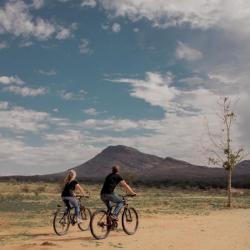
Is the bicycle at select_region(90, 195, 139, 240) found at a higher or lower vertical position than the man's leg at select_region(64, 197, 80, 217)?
lower

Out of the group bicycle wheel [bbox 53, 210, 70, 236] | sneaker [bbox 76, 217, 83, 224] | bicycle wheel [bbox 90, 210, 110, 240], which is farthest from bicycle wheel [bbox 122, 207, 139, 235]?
bicycle wheel [bbox 53, 210, 70, 236]

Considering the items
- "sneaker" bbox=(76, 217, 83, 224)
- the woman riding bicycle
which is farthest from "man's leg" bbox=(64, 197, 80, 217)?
"sneaker" bbox=(76, 217, 83, 224)

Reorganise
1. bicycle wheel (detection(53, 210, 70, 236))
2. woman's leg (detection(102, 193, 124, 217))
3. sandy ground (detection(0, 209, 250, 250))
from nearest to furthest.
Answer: sandy ground (detection(0, 209, 250, 250))
woman's leg (detection(102, 193, 124, 217))
bicycle wheel (detection(53, 210, 70, 236))

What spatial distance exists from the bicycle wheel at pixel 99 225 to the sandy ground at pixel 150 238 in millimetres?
234

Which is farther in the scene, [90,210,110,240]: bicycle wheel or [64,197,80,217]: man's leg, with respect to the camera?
[64,197,80,217]: man's leg

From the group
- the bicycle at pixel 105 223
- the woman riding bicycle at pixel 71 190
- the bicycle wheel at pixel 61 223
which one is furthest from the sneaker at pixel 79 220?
the bicycle at pixel 105 223

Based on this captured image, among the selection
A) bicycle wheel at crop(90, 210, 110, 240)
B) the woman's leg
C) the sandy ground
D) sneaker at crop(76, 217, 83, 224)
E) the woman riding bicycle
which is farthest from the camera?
sneaker at crop(76, 217, 83, 224)

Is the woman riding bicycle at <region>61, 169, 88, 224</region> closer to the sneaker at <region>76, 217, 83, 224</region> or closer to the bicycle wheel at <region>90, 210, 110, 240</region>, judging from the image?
the sneaker at <region>76, 217, 83, 224</region>

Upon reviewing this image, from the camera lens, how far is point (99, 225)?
17.2 meters

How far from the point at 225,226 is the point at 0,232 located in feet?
29.7

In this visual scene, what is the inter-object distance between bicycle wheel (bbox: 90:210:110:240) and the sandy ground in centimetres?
23

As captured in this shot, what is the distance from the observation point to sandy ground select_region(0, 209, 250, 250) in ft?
51.1

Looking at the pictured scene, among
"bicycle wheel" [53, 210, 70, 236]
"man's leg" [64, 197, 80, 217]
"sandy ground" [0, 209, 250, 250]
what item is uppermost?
"man's leg" [64, 197, 80, 217]

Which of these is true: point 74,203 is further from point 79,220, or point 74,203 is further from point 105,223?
point 105,223
